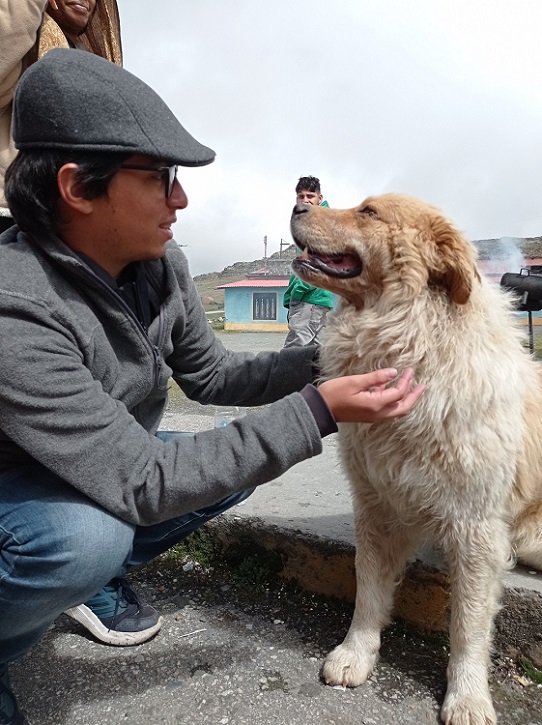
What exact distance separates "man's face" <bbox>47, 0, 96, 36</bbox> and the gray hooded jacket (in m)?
Result: 1.56

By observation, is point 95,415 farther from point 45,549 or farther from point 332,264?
point 332,264

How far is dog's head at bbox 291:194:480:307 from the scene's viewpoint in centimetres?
188

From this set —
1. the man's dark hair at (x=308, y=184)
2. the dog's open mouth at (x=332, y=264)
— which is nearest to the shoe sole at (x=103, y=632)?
the dog's open mouth at (x=332, y=264)

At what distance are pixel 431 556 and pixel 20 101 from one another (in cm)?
231

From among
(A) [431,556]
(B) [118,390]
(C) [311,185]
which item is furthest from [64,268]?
(C) [311,185]

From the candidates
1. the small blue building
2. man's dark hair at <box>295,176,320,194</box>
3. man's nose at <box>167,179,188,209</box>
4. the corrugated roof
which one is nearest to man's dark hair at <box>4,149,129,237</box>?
man's nose at <box>167,179,188,209</box>

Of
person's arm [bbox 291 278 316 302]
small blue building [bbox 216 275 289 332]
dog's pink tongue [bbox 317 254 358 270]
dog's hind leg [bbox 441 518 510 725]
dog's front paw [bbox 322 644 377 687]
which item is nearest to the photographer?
dog's hind leg [bbox 441 518 510 725]

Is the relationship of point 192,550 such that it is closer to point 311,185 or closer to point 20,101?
point 20,101

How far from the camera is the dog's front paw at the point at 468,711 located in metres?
1.79

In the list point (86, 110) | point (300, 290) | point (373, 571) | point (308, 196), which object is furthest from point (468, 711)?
point (308, 196)

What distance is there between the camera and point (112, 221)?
168 cm

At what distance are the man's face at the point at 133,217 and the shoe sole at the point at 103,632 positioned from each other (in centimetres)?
142

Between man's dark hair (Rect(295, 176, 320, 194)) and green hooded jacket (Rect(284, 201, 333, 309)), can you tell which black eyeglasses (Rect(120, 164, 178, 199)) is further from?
man's dark hair (Rect(295, 176, 320, 194))

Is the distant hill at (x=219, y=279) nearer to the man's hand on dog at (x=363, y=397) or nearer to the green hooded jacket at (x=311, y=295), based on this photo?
the green hooded jacket at (x=311, y=295)
